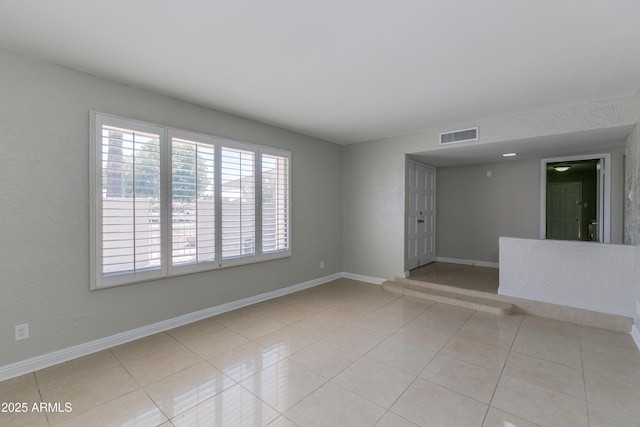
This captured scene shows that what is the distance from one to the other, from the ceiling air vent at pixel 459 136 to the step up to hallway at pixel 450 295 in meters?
2.19

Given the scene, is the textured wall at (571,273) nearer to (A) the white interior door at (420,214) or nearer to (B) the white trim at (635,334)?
(B) the white trim at (635,334)

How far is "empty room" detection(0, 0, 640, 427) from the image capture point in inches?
74.7

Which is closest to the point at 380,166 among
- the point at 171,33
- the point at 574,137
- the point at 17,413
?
the point at 574,137

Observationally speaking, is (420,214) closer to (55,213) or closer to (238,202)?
(238,202)

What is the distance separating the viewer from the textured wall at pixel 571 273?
323cm

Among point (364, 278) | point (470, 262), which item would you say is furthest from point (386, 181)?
point (470, 262)

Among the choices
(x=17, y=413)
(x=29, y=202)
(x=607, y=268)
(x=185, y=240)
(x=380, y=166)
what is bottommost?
(x=17, y=413)

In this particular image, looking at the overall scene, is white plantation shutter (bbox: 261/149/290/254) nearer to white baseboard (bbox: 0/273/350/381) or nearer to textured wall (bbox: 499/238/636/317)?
white baseboard (bbox: 0/273/350/381)

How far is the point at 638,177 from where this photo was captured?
293 cm

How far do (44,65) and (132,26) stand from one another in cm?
115

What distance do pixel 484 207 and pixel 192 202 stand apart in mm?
5434

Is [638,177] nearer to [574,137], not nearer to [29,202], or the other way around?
[574,137]

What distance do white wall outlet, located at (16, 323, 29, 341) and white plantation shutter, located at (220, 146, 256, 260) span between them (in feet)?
5.88

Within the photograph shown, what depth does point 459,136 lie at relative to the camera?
409 cm
